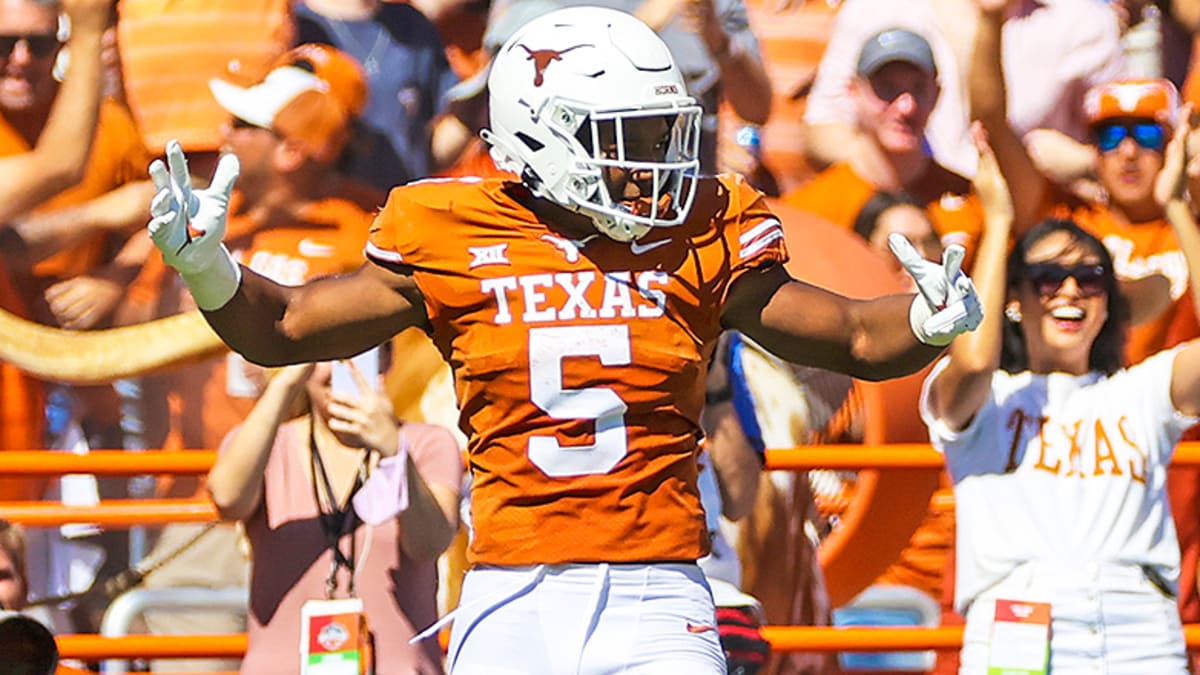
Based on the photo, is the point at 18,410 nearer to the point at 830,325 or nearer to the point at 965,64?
the point at 965,64

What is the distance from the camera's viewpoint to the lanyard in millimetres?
4387

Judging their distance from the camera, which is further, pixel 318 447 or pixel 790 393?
pixel 790 393

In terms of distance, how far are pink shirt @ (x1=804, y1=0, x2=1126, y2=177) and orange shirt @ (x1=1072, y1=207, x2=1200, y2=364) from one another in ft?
1.07

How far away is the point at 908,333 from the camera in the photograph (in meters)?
3.07

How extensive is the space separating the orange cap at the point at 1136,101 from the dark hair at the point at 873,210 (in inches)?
23.7

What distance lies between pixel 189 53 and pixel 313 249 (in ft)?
2.23

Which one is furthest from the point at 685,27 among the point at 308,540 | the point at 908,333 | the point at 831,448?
the point at 908,333

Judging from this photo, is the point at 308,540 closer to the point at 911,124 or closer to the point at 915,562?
the point at 915,562

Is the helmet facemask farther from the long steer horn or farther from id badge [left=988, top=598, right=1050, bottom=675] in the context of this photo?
the long steer horn

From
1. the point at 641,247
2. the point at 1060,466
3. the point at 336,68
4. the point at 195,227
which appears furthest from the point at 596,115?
the point at 336,68

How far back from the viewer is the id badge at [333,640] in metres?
4.22

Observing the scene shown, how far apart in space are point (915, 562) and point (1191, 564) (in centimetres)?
73

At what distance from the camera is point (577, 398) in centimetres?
298

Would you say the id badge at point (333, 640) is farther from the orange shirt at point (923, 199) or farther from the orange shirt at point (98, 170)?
the orange shirt at point (923, 199)
